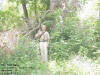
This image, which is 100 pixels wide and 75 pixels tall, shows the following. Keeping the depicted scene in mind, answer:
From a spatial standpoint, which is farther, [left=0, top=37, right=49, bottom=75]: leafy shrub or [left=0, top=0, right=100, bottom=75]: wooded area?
[left=0, top=0, right=100, bottom=75]: wooded area

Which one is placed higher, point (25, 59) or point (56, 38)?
point (56, 38)

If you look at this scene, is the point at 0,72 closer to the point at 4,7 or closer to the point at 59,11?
the point at 59,11

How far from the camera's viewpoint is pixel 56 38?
10016 mm

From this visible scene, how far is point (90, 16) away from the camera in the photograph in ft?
35.3

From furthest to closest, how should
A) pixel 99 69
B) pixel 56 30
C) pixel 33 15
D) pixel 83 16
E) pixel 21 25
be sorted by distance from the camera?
pixel 33 15 < pixel 21 25 < pixel 83 16 < pixel 56 30 < pixel 99 69

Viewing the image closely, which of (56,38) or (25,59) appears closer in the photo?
(25,59)

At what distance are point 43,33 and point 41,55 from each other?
1.02m

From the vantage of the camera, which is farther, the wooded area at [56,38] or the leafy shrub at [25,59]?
the wooded area at [56,38]

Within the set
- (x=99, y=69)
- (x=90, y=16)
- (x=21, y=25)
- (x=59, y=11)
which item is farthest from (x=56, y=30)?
(x=99, y=69)

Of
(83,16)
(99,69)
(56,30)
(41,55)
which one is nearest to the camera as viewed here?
(99,69)

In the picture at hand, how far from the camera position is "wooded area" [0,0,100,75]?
6926mm

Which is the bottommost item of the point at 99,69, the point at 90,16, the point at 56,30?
the point at 99,69

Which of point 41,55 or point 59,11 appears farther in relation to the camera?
point 59,11

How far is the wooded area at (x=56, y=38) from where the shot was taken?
22.7ft
